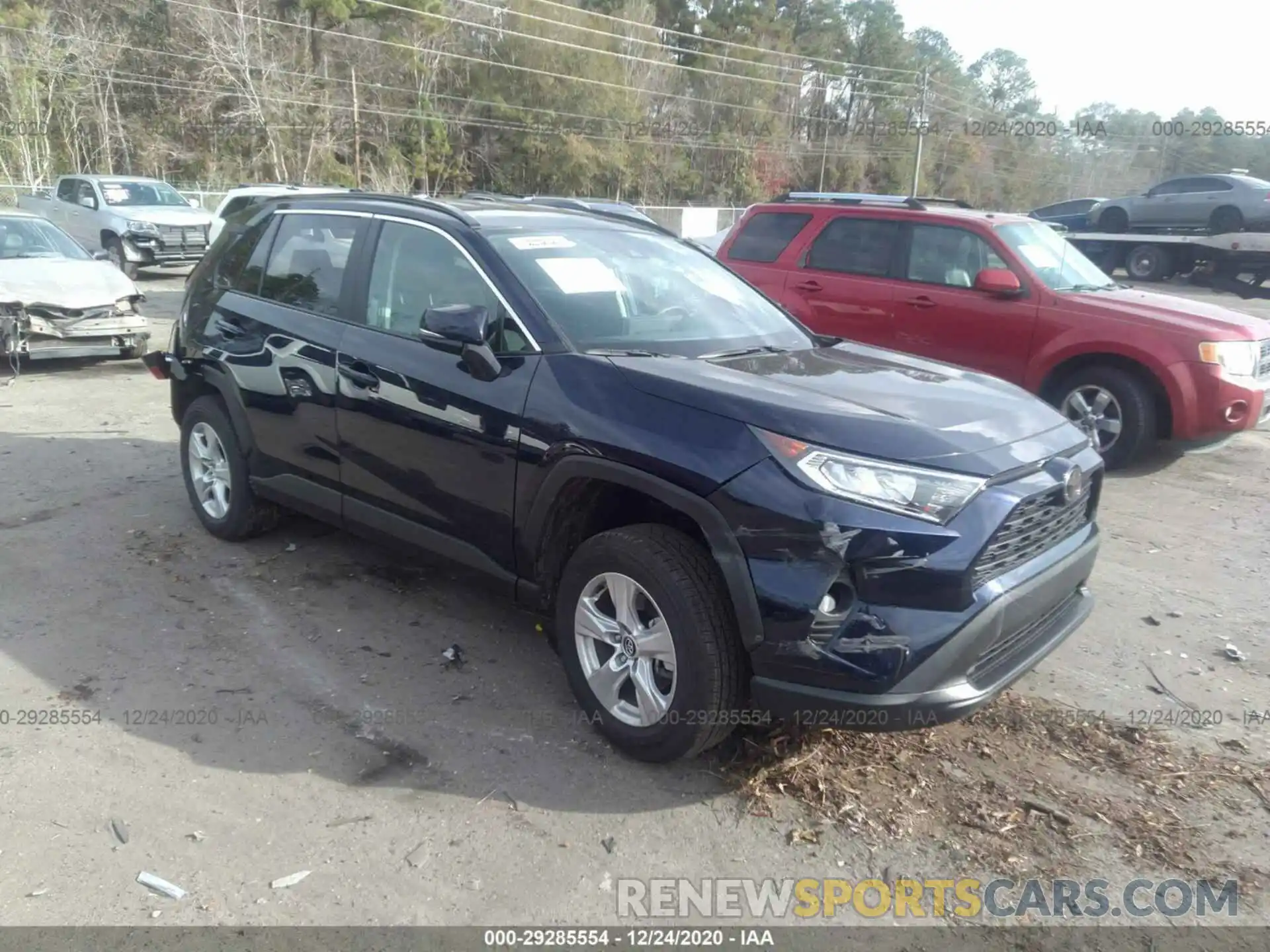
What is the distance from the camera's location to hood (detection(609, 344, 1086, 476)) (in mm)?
3154

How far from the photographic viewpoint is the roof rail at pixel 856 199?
345 inches

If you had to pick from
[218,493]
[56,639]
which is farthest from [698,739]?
[218,493]

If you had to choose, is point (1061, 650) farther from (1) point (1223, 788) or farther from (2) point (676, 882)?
(2) point (676, 882)

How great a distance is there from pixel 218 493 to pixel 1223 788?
4.99 m

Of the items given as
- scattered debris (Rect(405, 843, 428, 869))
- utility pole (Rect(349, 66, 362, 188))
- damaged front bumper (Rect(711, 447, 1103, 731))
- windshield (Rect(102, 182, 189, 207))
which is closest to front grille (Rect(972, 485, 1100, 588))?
damaged front bumper (Rect(711, 447, 1103, 731))

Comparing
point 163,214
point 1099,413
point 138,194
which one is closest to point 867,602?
point 1099,413

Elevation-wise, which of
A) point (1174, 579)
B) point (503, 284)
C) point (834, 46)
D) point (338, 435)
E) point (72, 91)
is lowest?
point (1174, 579)

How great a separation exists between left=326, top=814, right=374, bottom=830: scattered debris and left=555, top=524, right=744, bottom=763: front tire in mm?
876

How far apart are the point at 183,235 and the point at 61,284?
9.28 meters

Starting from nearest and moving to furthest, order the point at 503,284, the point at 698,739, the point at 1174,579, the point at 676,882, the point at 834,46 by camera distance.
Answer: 1. the point at 676,882
2. the point at 698,739
3. the point at 503,284
4. the point at 1174,579
5. the point at 834,46

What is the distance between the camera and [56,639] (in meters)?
4.45

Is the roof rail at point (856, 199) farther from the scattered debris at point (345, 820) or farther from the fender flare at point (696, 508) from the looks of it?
the scattered debris at point (345, 820)

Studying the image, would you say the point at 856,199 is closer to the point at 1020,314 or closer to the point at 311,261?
the point at 1020,314

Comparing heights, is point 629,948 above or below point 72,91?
below
